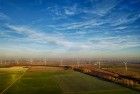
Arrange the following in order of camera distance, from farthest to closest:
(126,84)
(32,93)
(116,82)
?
(116,82)
(126,84)
(32,93)

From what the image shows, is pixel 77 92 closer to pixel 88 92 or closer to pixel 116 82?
pixel 88 92

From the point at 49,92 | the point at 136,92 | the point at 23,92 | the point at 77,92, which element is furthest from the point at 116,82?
the point at 23,92

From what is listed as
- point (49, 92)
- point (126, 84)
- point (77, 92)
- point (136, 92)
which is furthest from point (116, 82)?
point (49, 92)

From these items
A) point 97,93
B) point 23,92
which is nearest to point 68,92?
point 97,93

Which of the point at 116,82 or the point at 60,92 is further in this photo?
the point at 116,82

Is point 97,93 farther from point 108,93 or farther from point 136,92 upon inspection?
point 136,92

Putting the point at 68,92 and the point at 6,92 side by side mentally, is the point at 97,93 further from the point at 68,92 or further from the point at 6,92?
the point at 6,92

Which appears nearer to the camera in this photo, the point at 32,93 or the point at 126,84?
the point at 32,93

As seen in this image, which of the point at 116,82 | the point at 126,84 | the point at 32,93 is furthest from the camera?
the point at 116,82
